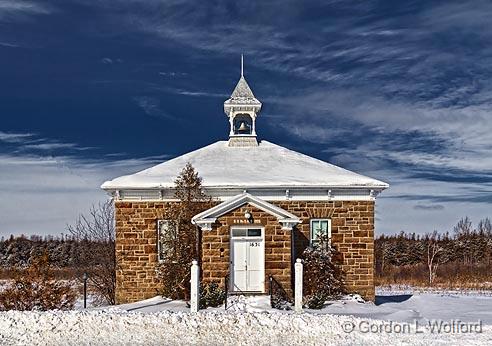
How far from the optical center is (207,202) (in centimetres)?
2378

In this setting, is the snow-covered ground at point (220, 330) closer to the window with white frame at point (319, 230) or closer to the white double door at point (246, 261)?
the white double door at point (246, 261)

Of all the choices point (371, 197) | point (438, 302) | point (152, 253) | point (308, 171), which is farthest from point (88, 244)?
point (438, 302)

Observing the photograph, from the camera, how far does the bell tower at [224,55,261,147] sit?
28.7 m

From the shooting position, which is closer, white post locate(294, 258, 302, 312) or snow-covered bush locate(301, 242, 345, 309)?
white post locate(294, 258, 302, 312)

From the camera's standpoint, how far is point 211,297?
829 inches

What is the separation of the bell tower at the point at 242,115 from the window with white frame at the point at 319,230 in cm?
594

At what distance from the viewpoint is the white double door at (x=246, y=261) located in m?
22.3

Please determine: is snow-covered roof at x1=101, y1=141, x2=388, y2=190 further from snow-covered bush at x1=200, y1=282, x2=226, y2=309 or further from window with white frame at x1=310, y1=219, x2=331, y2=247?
snow-covered bush at x1=200, y1=282, x2=226, y2=309

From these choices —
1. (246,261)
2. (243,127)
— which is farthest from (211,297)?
(243,127)

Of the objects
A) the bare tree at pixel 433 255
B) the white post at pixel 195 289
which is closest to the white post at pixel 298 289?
the white post at pixel 195 289

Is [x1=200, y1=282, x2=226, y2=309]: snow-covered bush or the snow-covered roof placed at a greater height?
the snow-covered roof

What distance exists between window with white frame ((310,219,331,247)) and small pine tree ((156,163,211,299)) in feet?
13.2

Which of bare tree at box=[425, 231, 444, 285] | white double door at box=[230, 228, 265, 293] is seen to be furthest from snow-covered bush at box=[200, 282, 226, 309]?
bare tree at box=[425, 231, 444, 285]

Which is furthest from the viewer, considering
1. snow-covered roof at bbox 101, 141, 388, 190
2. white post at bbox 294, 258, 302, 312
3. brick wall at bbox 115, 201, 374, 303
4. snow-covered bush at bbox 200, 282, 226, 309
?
brick wall at bbox 115, 201, 374, 303
